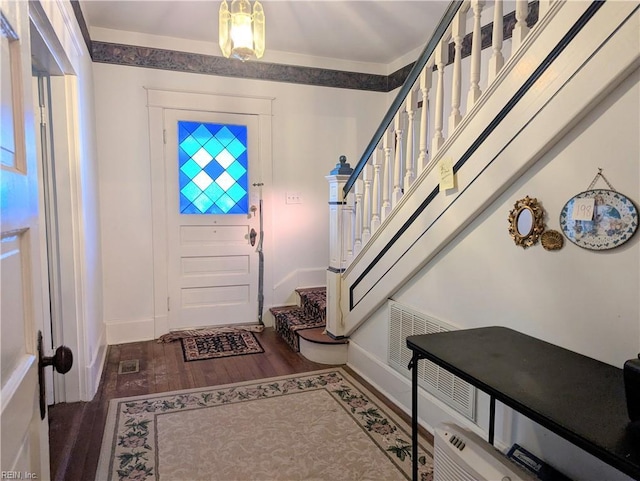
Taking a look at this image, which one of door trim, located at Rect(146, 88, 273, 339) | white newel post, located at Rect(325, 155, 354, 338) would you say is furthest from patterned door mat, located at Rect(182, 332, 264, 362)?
white newel post, located at Rect(325, 155, 354, 338)

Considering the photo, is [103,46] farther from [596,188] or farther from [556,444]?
[556,444]

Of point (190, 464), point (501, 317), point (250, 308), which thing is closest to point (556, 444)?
point (501, 317)

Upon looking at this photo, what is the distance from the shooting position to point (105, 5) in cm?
310

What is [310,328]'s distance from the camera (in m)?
3.46

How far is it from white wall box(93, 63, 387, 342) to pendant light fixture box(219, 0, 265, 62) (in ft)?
4.70

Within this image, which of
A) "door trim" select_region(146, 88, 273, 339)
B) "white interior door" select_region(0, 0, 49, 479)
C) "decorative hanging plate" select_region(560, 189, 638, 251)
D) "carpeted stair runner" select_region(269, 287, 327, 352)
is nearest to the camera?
"white interior door" select_region(0, 0, 49, 479)

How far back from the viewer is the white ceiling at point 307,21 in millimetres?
3104

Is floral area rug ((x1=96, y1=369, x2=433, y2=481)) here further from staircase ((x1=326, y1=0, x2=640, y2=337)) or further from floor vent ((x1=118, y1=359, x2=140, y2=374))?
staircase ((x1=326, y1=0, x2=640, y2=337))

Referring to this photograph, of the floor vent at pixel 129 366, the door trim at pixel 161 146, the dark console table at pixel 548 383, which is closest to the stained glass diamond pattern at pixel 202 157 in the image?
the door trim at pixel 161 146

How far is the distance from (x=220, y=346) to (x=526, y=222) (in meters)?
2.72

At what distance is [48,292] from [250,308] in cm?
199

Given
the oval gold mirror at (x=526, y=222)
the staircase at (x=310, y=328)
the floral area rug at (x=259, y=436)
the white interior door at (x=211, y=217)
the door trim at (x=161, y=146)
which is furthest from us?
the white interior door at (x=211, y=217)

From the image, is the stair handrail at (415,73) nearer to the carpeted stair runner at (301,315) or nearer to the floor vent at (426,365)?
the floor vent at (426,365)

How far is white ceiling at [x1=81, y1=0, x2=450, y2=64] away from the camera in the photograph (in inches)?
122
